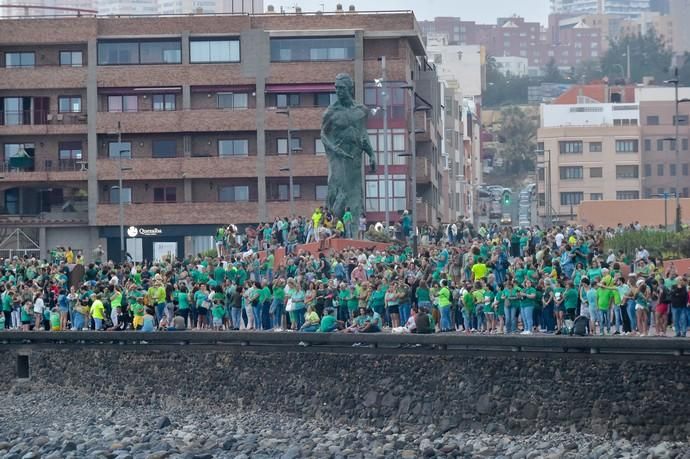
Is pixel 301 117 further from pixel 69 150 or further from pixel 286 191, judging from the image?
pixel 69 150

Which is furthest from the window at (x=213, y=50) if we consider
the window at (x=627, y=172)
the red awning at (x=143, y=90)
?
the window at (x=627, y=172)

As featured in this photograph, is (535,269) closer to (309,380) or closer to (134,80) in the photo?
(309,380)

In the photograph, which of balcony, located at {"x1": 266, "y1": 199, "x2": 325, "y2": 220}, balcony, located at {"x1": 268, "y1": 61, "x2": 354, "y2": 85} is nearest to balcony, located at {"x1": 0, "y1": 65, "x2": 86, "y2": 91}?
balcony, located at {"x1": 268, "y1": 61, "x2": 354, "y2": 85}

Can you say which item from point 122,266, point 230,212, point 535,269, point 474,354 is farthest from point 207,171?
point 474,354

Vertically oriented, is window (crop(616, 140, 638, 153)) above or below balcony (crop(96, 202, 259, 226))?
above

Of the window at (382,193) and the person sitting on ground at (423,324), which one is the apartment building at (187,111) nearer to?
the window at (382,193)

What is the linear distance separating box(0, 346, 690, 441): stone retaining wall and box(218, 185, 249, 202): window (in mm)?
44711

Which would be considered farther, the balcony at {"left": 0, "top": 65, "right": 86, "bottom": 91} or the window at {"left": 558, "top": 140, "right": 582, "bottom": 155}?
the window at {"left": 558, "top": 140, "right": 582, "bottom": 155}

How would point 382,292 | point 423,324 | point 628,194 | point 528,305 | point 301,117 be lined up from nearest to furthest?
point 423,324 → point 528,305 → point 382,292 → point 301,117 → point 628,194

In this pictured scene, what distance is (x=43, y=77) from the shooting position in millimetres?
92250

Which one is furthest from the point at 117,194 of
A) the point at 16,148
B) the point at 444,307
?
the point at 444,307

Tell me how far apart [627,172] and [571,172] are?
13.7 ft

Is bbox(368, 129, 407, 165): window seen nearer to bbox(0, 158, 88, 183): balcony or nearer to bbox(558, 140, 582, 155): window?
bbox(0, 158, 88, 183): balcony

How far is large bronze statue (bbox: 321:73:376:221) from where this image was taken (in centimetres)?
5975
